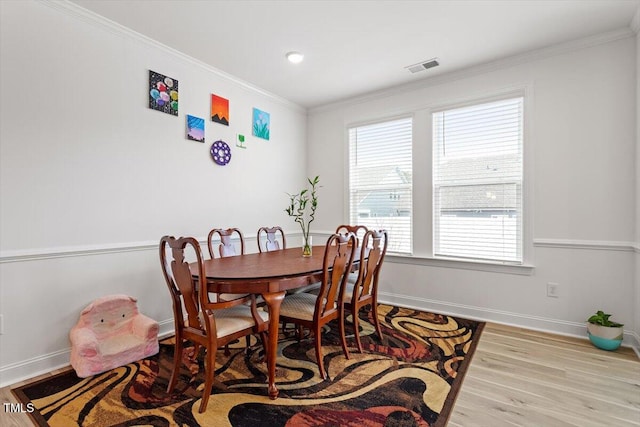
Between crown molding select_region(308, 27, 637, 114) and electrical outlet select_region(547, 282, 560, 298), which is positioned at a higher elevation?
crown molding select_region(308, 27, 637, 114)

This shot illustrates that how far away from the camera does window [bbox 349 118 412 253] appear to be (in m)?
4.01

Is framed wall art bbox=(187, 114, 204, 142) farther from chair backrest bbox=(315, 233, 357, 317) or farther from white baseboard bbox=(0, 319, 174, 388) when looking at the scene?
white baseboard bbox=(0, 319, 174, 388)

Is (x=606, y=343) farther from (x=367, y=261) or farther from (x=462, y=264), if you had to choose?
(x=367, y=261)

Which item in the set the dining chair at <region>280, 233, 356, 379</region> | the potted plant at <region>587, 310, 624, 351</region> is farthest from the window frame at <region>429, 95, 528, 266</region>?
the dining chair at <region>280, 233, 356, 379</region>

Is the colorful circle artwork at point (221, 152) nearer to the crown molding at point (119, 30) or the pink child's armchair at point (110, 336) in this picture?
the crown molding at point (119, 30)

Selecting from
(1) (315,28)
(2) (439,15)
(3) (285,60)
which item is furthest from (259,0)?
(2) (439,15)

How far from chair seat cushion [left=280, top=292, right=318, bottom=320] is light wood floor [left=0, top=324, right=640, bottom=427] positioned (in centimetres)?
107

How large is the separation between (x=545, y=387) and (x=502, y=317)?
1.24 metres

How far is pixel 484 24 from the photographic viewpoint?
2.68 metres

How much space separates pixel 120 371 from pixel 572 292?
153 inches

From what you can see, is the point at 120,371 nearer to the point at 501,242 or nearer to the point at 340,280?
the point at 340,280

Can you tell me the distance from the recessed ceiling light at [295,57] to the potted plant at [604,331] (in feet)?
11.7

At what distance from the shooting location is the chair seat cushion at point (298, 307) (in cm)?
231

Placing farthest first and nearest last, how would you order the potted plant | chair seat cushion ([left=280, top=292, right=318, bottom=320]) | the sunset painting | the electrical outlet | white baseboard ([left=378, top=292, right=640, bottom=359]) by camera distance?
the sunset painting, the electrical outlet, white baseboard ([left=378, top=292, right=640, bottom=359]), the potted plant, chair seat cushion ([left=280, top=292, right=318, bottom=320])
